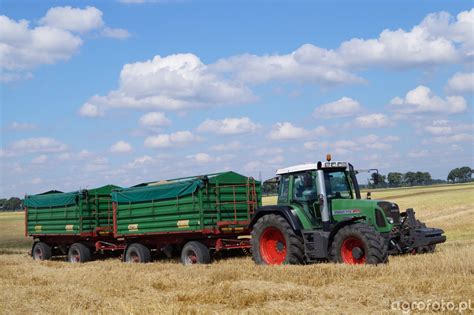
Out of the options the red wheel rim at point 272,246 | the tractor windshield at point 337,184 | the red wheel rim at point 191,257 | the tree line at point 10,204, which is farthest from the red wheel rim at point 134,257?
the tree line at point 10,204

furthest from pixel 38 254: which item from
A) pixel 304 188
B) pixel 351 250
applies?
pixel 351 250

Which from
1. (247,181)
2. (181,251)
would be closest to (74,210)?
(181,251)

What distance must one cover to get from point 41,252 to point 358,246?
12.0m

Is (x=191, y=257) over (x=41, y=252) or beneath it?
over

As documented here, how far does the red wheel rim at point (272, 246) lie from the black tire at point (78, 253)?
23.0 ft

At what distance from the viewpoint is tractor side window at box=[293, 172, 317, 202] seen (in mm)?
12613

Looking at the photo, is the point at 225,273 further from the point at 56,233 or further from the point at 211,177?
the point at 56,233

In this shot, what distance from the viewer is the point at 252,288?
30.2 ft

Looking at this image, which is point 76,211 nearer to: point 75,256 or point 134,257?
point 75,256

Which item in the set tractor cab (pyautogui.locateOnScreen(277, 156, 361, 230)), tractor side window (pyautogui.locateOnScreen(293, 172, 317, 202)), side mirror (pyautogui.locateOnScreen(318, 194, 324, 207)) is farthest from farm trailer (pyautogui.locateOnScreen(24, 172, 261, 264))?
side mirror (pyautogui.locateOnScreen(318, 194, 324, 207))

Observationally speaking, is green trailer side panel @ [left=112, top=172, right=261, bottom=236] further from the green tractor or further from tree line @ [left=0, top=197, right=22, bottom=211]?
tree line @ [left=0, top=197, right=22, bottom=211]

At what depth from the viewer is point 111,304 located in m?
8.45

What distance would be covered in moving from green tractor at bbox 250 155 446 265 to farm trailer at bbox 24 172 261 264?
1575 mm

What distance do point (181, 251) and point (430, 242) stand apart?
20.5 feet
